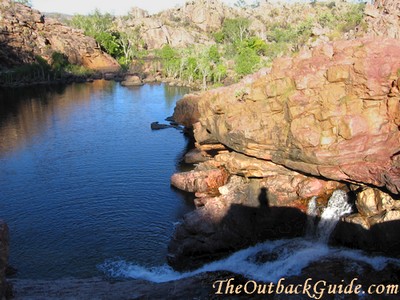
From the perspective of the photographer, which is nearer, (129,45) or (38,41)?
(38,41)

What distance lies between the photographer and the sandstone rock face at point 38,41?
114 meters

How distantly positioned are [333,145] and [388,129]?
138 inches

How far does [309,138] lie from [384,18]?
20.7 m

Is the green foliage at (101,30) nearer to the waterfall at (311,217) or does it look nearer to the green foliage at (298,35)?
the green foliage at (298,35)

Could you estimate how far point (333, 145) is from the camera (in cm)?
2755

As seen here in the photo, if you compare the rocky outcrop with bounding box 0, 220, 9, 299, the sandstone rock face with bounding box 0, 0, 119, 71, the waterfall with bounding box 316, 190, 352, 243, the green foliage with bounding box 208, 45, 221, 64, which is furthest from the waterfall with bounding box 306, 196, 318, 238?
the sandstone rock face with bounding box 0, 0, 119, 71

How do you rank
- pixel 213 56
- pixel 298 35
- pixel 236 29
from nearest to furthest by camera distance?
pixel 298 35, pixel 213 56, pixel 236 29

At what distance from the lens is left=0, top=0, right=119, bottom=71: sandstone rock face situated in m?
114

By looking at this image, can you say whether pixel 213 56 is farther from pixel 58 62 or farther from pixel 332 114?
pixel 332 114

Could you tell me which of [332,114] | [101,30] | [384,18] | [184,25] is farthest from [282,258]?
[184,25]

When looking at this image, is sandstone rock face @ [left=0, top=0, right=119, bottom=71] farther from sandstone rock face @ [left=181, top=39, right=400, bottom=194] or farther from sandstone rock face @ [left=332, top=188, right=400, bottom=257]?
sandstone rock face @ [left=332, top=188, right=400, bottom=257]

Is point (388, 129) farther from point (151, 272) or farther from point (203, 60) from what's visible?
point (203, 60)

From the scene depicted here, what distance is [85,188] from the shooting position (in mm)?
39844

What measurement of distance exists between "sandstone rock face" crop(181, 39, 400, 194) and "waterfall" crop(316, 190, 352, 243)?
4.93 feet
